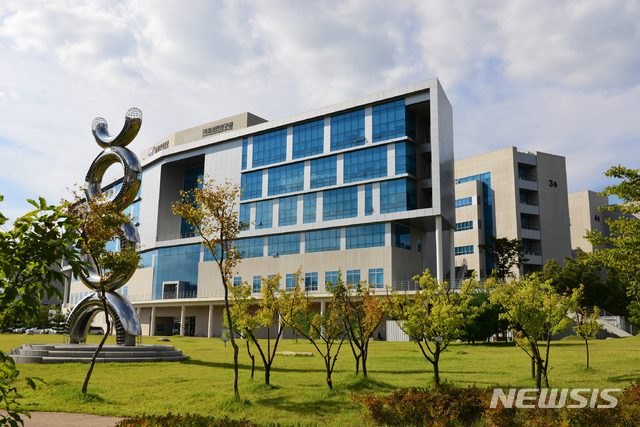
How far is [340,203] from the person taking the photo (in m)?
54.4

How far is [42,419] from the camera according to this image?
469 inches

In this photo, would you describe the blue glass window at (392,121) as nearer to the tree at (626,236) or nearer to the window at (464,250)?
the window at (464,250)

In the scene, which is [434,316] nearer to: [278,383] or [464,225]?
[278,383]

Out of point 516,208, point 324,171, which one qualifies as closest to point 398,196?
point 324,171

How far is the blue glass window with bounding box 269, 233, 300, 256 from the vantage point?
187ft

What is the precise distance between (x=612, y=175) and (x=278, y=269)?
42.6 m

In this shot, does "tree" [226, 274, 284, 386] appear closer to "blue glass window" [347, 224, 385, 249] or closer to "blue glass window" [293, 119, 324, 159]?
"blue glass window" [347, 224, 385, 249]

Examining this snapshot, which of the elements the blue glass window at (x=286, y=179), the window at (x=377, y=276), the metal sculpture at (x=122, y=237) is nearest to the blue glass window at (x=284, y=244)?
the blue glass window at (x=286, y=179)

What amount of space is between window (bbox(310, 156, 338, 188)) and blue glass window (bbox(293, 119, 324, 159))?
1362 millimetres

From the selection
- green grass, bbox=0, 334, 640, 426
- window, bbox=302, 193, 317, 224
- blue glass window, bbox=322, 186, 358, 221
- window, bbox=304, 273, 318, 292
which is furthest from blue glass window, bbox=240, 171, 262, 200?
green grass, bbox=0, 334, 640, 426

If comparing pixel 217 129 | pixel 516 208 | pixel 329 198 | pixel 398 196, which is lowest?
pixel 398 196

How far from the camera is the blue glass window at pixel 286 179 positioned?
5819 centimetres

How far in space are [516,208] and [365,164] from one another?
104 feet

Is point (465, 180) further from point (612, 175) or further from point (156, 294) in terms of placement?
point (612, 175)
